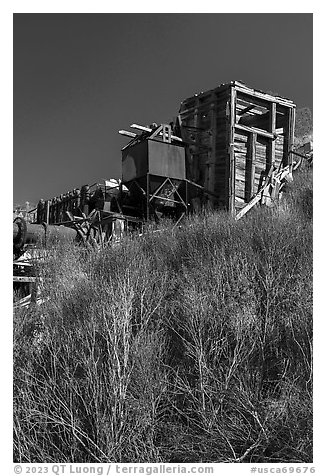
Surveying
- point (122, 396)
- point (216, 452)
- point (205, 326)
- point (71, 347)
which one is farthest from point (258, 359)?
point (71, 347)

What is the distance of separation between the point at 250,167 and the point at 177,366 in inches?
478

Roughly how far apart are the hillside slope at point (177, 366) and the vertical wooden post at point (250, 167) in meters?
7.47

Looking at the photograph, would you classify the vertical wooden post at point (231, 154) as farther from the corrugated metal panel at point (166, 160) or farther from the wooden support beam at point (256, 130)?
the corrugated metal panel at point (166, 160)

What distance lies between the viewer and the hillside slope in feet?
22.0

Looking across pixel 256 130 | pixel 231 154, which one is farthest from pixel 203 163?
pixel 256 130

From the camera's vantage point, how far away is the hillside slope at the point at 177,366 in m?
6.70

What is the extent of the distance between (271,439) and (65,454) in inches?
129

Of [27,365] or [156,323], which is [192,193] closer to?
[156,323]

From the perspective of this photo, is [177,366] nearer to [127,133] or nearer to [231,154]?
[231,154]

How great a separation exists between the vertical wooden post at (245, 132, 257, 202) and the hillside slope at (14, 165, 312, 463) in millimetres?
7474

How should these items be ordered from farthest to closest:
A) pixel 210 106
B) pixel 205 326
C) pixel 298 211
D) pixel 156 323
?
pixel 210 106, pixel 298 211, pixel 156 323, pixel 205 326

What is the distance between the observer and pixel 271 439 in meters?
6.70

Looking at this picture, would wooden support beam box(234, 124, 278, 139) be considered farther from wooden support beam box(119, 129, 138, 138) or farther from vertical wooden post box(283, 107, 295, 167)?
wooden support beam box(119, 129, 138, 138)

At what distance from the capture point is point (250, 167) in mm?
18188
